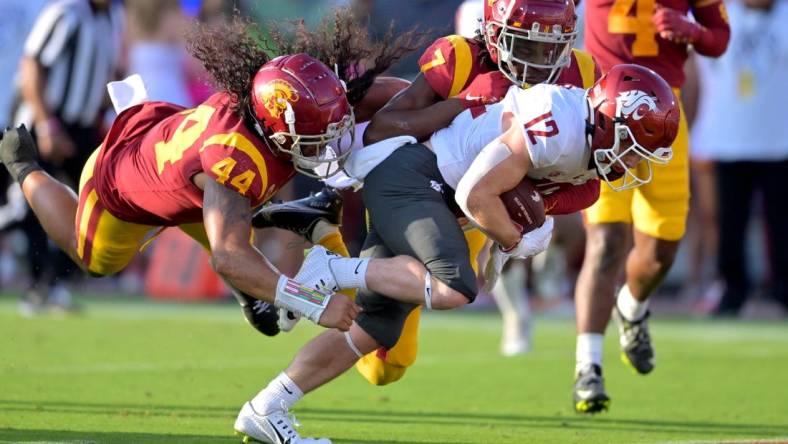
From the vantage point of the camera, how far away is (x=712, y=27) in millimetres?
7039

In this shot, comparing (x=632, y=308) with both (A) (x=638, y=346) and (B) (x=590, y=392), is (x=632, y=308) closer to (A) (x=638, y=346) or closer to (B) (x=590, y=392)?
(A) (x=638, y=346)

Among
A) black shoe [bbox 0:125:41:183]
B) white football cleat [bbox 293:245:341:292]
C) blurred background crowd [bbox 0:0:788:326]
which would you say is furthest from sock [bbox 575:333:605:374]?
blurred background crowd [bbox 0:0:788:326]

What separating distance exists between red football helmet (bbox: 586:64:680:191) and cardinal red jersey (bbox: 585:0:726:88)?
4.95 feet

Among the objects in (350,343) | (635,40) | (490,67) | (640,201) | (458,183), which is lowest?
(640,201)

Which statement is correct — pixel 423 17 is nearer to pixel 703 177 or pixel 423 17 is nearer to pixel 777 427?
pixel 703 177

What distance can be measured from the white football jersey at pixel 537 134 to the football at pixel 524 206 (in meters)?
0.07

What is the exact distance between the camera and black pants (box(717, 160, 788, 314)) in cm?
1141

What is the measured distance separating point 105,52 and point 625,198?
211 inches

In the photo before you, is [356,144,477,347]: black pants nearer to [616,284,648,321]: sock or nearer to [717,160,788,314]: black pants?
[616,284,648,321]: sock

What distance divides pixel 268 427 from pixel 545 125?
1540 mm

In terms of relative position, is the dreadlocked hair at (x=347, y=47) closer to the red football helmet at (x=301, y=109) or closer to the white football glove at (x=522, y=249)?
the red football helmet at (x=301, y=109)

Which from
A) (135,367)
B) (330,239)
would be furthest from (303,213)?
(135,367)

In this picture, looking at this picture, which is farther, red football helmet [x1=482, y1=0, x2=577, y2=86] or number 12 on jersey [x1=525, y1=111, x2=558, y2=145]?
red football helmet [x1=482, y1=0, x2=577, y2=86]

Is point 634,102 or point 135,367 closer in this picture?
point 634,102
